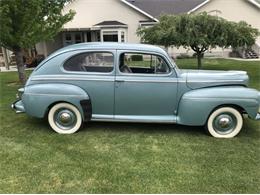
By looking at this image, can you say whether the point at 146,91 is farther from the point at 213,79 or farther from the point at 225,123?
the point at 225,123

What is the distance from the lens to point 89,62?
5750 millimetres

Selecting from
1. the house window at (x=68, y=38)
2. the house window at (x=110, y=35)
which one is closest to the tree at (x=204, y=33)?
the house window at (x=110, y=35)

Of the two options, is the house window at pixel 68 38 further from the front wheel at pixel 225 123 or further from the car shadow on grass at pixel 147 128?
the front wheel at pixel 225 123

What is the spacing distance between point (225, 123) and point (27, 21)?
7.55 metres

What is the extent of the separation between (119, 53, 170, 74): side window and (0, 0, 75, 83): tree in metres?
4.97

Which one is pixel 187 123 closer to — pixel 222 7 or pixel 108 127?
pixel 108 127

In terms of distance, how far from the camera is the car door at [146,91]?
5383mm

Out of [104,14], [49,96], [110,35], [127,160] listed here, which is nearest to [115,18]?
[104,14]

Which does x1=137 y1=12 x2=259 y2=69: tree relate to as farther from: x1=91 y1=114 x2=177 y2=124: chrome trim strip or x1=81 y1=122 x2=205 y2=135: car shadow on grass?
x1=91 y1=114 x2=177 y2=124: chrome trim strip

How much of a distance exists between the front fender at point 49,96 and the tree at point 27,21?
429 cm

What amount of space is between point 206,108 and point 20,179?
11.0 ft

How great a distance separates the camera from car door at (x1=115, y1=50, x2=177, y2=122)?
212 inches

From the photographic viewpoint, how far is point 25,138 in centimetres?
542

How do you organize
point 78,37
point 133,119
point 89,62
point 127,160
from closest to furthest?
point 127,160 → point 133,119 → point 89,62 → point 78,37
